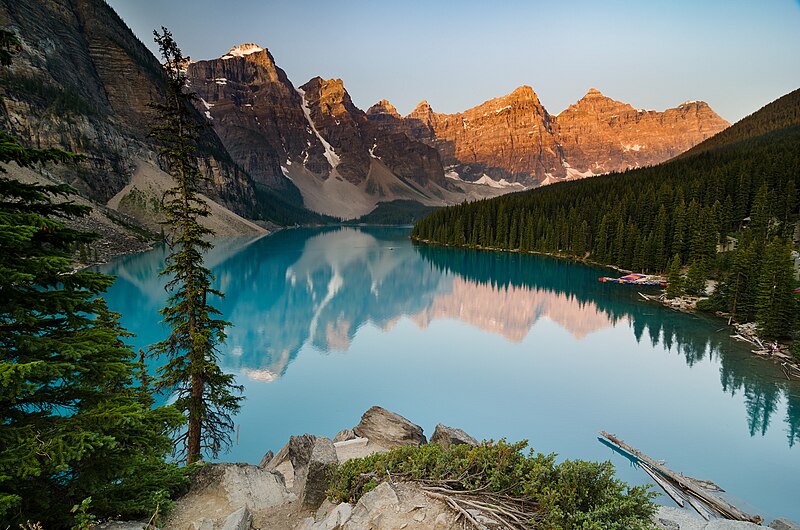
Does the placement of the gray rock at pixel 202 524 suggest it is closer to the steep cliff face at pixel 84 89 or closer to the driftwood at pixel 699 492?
the driftwood at pixel 699 492

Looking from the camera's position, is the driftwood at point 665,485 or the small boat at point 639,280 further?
the small boat at point 639,280

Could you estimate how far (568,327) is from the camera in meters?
40.2

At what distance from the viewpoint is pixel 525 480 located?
6855 millimetres

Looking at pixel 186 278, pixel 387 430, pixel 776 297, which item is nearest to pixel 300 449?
pixel 387 430

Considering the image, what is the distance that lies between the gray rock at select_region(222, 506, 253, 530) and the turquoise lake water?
9.78m

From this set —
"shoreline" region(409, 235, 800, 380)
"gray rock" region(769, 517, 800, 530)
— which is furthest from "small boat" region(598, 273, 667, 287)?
"gray rock" region(769, 517, 800, 530)

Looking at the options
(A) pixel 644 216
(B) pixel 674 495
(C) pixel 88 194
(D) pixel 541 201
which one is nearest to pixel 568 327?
(B) pixel 674 495

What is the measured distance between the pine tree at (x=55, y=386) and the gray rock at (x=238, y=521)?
1.33 m

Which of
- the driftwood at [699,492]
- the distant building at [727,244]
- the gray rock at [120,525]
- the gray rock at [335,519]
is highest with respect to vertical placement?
the distant building at [727,244]

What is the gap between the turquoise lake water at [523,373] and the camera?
19.1 metres

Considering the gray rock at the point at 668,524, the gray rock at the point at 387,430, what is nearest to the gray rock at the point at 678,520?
the gray rock at the point at 668,524

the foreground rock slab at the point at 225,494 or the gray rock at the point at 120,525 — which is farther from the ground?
the gray rock at the point at 120,525

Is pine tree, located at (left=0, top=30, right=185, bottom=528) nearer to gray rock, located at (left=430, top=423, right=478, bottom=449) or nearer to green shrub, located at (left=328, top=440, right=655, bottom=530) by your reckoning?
green shrub, located at (left=328, top=440, right=655, bottom=530)

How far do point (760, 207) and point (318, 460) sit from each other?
3232 inches
